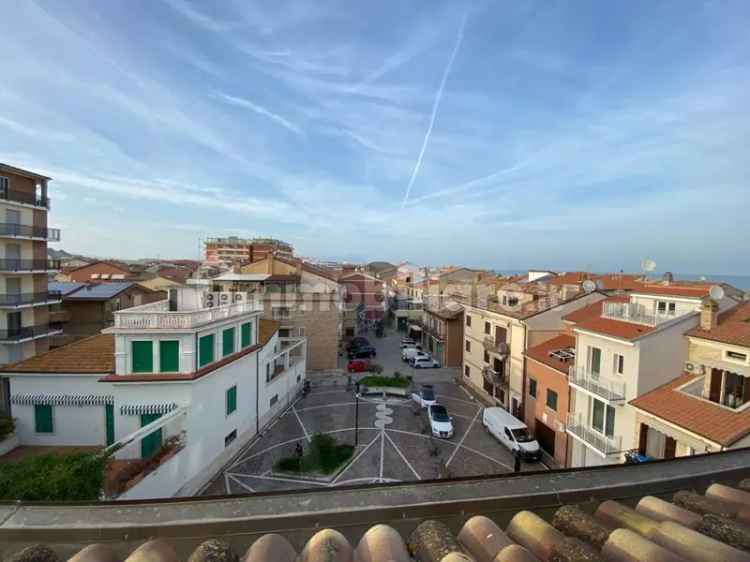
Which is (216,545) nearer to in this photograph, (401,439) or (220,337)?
(220,337)

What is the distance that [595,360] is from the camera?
14.6m

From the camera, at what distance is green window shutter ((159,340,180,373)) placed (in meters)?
12.8

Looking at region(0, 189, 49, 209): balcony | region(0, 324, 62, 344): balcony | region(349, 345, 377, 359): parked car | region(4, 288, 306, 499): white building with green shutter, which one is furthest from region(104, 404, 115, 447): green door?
region(349, 345, 377, 359): parked car

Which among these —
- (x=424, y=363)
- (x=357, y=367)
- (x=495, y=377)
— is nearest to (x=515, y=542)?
(x=495, y=377)

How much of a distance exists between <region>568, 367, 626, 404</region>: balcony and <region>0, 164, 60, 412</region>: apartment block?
3184cm

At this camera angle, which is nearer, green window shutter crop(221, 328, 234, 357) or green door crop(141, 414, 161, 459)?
green door crop(141, 414, 161, 459)

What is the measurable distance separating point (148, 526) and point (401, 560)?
1.68 metres

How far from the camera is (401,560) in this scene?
6.91 feet

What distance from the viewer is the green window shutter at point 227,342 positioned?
49.6 feet

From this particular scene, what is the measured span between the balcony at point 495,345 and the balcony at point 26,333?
1177 inches

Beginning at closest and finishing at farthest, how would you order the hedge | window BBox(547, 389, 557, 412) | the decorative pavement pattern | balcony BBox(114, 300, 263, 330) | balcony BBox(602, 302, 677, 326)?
the hedge < balcony BBox(114, 300, 263, 330) < balcony BBox(602, 302, 677, 326) < the decorative pavement pattern < window BBox(547, 389, 557, 412)

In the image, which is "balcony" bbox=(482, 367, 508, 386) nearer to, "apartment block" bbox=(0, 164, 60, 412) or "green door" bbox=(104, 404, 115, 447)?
"green door" bbox=(104, 404, 115, 447)

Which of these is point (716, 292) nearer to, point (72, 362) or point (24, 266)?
point (72, 362)

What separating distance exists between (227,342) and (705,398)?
56.4 ft
